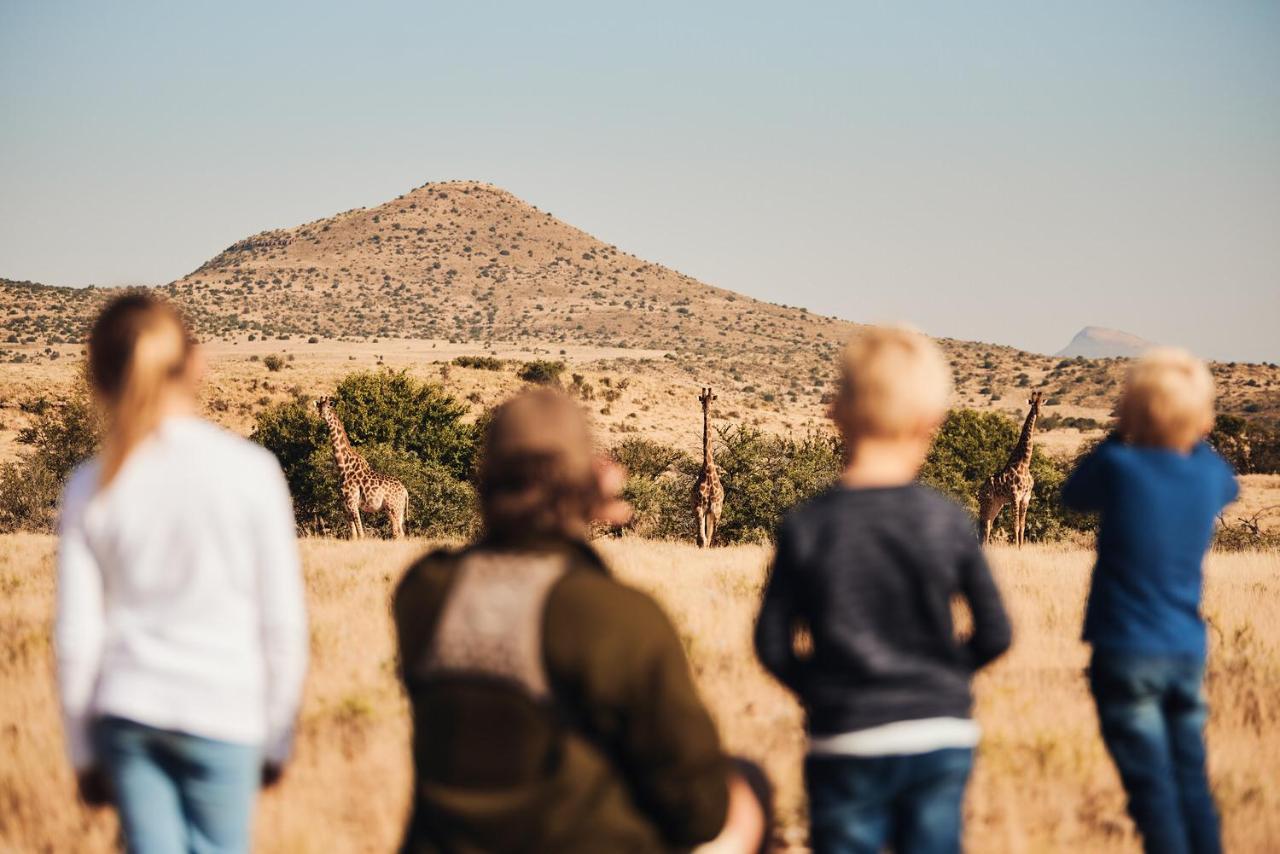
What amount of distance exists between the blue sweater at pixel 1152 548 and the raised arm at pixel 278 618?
2655mm

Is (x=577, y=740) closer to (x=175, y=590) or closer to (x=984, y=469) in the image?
(x=175, y=590)

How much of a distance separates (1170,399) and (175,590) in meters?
3.19

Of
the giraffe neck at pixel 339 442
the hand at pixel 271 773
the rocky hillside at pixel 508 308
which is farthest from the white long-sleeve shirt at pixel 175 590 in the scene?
the rocky hillside at pixel 508 308

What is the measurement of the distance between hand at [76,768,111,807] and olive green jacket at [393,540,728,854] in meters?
1.04

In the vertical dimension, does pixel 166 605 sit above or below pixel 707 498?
above

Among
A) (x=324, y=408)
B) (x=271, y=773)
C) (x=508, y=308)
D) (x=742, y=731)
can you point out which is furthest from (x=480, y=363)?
(x=508, y=308)

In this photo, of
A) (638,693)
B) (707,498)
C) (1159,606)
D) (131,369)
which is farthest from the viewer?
(707,498)

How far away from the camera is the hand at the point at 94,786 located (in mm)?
2805

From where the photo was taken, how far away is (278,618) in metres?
2.81

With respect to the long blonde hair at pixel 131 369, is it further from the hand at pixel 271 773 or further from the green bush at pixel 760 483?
the green bush at pixel 760 483

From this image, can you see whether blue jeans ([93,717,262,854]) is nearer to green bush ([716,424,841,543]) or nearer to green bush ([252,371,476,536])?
green bush ([716,424,841,543])

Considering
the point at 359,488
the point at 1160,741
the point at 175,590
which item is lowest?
the point at 359,488

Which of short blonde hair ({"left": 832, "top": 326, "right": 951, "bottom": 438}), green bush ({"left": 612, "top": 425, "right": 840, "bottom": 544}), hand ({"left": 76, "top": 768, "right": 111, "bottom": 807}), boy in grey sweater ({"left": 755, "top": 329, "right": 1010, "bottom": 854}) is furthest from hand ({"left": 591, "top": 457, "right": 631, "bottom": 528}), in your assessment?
green bush ({"left": 612, "top": 425, "right": 840, "bottom": 544})

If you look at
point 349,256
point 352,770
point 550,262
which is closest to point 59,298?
point 349,256
